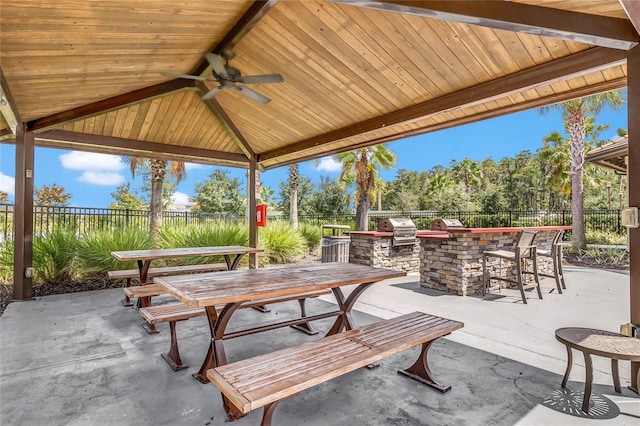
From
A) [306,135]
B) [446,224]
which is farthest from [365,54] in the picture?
[446,224]

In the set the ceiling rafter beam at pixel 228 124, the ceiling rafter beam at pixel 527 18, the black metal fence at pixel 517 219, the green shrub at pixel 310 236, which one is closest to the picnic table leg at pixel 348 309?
the ceiling rafter beam at pixel 527 18

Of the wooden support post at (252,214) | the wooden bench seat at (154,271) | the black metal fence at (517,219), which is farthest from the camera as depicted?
the black metal fence at (517,219)

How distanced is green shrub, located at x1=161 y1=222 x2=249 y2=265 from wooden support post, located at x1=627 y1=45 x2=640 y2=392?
260 inches

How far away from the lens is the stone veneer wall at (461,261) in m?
5.02

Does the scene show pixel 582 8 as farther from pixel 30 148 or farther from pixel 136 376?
pixel 30 148

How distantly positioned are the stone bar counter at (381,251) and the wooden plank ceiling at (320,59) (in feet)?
6.44

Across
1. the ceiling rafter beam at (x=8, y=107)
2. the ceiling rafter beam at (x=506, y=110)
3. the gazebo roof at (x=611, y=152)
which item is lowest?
the gazebo roof at (x=611, y=152)

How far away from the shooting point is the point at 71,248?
19.1 feet

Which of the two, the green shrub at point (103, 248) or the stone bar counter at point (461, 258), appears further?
the green shrub at point (103, 248)

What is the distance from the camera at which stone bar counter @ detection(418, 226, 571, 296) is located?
501 centimetres

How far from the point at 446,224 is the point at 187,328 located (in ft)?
21.0

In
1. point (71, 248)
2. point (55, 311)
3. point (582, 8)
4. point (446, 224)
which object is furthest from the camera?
point (446, 224)

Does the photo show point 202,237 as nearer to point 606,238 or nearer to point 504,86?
point 504,86

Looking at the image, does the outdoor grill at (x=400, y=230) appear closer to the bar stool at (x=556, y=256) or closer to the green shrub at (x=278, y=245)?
the bar stool at (x=556, y=256)
